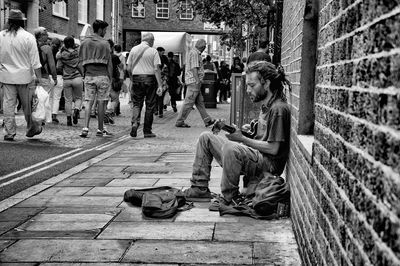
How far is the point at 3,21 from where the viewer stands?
19.1 meters

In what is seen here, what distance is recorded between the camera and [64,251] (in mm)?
4172

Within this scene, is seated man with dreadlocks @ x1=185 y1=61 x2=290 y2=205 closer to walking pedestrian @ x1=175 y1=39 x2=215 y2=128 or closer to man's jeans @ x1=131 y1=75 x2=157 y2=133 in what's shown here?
man's jeans @ x1=131 y1=75 x2=157 y2=133

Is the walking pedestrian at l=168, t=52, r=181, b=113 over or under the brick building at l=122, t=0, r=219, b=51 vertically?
under

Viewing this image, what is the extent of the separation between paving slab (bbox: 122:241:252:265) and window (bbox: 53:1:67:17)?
2278 cm

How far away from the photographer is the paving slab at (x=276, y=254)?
3.96 m

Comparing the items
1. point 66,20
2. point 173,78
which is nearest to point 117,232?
point 173,78

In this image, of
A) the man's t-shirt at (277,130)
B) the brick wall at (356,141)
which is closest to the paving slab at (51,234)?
the man's t-shirt at (277,130)

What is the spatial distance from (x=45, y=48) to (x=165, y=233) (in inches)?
355

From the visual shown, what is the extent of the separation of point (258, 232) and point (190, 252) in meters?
0.75

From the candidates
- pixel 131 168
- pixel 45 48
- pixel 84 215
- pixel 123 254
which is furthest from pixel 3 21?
pixel 123 254

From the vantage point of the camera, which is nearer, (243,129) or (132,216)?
(132,216)

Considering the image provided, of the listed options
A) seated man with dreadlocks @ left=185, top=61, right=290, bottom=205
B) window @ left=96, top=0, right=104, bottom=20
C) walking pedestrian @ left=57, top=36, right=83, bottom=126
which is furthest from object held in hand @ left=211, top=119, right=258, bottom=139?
window @ left=96, top=0, right=104, bottom=20

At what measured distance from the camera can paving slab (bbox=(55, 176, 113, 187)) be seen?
6.82 metres

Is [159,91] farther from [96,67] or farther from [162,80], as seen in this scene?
[162,80]
